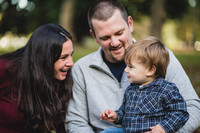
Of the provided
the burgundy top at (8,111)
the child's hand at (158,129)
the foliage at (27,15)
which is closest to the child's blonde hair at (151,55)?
the child's hand at (158,129)

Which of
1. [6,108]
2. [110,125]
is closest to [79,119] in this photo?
[110,125]

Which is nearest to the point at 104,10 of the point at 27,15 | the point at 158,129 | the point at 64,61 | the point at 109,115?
the point at 64,61

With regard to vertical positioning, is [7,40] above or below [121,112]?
above

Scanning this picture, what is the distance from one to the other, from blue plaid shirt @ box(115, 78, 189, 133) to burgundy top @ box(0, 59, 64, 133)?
1.20 m

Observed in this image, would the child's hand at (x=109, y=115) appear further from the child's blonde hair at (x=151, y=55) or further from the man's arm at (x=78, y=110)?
the child's blonde hair at (x=151, y=55)

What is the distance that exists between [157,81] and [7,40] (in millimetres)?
26961

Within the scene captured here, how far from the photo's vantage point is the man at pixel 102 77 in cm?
307

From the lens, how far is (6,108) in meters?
2.92

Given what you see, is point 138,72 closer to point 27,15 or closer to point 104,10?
point 104,10

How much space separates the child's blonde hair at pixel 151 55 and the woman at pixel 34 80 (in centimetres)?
78

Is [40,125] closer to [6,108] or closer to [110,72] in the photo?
[6,108]

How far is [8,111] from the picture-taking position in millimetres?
2906

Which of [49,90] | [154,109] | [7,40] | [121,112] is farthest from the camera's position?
[7,40]

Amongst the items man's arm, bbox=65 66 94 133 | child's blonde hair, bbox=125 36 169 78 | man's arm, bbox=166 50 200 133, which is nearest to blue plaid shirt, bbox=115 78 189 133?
child's blonde hair, bbox=125 36 169 78
